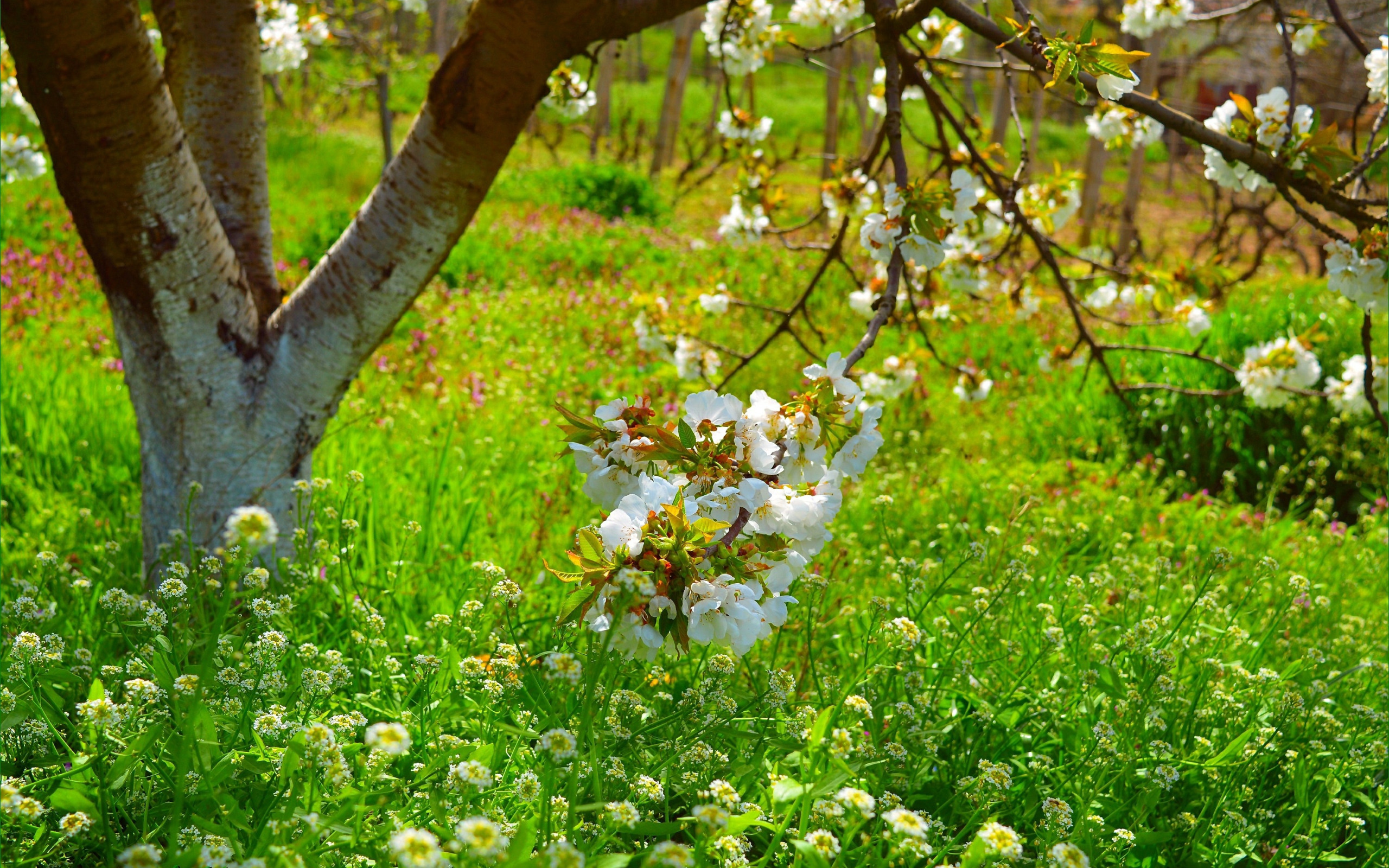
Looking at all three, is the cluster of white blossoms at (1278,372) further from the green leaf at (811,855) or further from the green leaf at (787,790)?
the green leaf at (811,855)

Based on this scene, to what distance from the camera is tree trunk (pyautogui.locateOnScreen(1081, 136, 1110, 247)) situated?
33.2 feet

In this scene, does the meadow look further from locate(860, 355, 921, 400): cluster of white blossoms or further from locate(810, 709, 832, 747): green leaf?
locate(860, 355, 921, 400): cluster of white blossoms

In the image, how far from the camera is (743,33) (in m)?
3.35

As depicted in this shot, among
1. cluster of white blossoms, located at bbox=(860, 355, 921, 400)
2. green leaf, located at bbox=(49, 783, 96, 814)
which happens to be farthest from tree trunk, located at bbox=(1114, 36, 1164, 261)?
green leaf, located at bbox=(49, 783, 96, 814)

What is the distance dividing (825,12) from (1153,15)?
3.96 feet

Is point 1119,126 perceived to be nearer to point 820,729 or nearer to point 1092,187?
point 820,729

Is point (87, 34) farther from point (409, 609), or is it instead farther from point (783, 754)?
point (783, 754)

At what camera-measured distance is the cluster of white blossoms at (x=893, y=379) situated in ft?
11.8

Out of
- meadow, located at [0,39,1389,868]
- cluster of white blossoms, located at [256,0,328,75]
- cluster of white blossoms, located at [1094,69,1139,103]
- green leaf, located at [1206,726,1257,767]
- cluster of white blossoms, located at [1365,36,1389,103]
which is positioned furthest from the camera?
cluster of white blossoms, located at [256,0,328,75]

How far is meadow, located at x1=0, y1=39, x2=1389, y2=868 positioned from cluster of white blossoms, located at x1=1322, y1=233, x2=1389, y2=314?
682mm

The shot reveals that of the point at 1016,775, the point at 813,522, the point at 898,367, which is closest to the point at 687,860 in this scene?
the point at 813,522

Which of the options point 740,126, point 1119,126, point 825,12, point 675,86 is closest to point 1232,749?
point 1119,126

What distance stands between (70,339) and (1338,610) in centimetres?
558

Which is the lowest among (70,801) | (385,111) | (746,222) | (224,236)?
(70,801)
